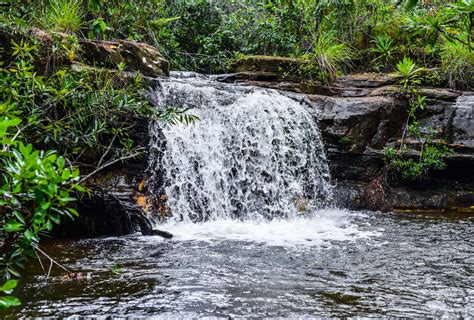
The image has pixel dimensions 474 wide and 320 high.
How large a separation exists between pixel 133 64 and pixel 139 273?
17.1 feet

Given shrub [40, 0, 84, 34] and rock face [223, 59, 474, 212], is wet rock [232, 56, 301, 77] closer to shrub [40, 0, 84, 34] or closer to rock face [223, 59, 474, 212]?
rock face [223, 59, 474, 212]

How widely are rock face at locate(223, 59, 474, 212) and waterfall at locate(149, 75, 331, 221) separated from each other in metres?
0.41

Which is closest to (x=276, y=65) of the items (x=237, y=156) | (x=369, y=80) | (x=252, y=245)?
(x=369, y=80)

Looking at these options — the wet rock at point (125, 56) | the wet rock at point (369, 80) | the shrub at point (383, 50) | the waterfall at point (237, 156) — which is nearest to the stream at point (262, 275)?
the waterfall at point (237, 156)

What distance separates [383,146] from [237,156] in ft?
10.6

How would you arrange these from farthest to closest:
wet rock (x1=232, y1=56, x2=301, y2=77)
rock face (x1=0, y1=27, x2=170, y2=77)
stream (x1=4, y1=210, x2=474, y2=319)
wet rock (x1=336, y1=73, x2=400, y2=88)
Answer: wet rock (x1=232, y1=56, x2=301, y2=77)
wet rock (x1=336, y1=73, x2=400, y2=88)
rock face (x1=0, y1=27, x2=170, y2=77)
stream (x1=4, y1=210, x2=474, y2=319)

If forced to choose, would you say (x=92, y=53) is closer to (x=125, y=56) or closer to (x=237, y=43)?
(x=125, y=56)

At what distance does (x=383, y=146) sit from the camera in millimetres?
8859

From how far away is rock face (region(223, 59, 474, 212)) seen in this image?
27.9ft

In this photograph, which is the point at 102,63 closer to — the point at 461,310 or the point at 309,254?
the point at 309,254

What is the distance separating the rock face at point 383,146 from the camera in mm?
8492

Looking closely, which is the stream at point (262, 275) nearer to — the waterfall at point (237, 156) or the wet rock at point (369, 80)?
the waterfall at point (237, 156)

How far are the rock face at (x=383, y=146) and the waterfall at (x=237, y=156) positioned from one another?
415mm

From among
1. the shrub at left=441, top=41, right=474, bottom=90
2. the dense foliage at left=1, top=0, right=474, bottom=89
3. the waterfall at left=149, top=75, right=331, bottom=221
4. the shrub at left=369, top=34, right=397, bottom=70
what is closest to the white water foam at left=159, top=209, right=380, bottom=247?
the waterfall at left=149, top=75, right=331, bottom=221
